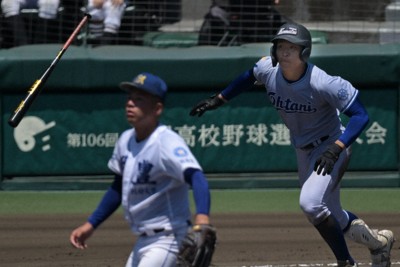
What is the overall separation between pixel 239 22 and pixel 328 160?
618cm

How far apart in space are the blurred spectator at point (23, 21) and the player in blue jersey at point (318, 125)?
17.7 feet

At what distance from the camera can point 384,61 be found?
11.9 metres

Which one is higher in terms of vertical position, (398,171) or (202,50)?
(202,50)

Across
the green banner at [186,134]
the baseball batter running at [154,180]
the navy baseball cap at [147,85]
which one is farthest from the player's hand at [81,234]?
the green banner at [186,134]

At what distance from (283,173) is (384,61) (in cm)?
176

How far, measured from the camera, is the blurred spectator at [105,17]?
496 inches

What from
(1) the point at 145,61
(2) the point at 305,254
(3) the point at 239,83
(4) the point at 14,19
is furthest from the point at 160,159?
(4) the point at 14,19

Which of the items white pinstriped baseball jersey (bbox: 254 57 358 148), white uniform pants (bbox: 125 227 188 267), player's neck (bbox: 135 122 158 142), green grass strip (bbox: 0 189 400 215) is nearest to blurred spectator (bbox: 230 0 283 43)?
green grass strip (bbox: 0 189 400 215)

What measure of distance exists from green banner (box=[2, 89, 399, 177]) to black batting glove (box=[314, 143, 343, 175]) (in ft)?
16.7

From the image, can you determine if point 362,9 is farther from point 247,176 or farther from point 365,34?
point 247,176

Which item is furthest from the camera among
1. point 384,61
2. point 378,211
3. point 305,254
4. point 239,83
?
point 384,61

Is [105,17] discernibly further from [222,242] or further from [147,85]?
[147,85]

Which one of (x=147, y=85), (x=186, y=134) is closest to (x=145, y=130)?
(x=147, y=85)

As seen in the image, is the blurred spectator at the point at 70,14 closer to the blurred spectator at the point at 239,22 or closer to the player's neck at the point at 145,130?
the blurred spectator at the point at 239,22
